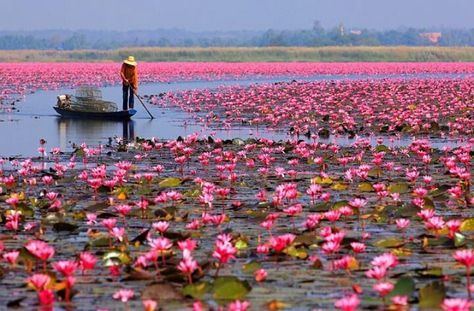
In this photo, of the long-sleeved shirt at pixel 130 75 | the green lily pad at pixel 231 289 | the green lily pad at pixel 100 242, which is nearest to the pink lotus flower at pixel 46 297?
the green lily pad at pixel 231 289

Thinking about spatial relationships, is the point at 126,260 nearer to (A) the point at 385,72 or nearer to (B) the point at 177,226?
(B) the point at 177,226

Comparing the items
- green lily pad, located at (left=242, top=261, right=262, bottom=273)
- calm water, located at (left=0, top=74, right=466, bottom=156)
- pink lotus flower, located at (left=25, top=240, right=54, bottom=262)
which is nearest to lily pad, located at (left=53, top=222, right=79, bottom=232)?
pink lotus flower, located at (left=25, top=240, right=54, bottom=262)

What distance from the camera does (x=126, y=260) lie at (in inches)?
346

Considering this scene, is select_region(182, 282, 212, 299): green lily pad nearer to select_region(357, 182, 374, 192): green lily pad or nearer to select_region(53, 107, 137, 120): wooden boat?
select_region(357, 182, 374, 192): green lily pad

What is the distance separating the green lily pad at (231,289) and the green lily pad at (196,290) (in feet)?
0.29

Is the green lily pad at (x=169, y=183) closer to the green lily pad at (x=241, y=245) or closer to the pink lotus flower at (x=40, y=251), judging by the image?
the green lily pad at (x=241, y=245)

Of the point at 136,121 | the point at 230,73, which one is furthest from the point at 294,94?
the point at 230,73

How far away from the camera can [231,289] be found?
7.55m

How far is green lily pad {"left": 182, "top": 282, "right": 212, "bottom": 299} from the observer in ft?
24.9

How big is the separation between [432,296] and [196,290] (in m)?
1.59

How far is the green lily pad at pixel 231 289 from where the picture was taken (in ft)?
24.7

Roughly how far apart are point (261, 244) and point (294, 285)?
1.61 m

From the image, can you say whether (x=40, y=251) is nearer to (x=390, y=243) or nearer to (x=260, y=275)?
(x=260, y=275)

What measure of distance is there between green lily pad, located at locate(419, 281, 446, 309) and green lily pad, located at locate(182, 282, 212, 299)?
145cm
